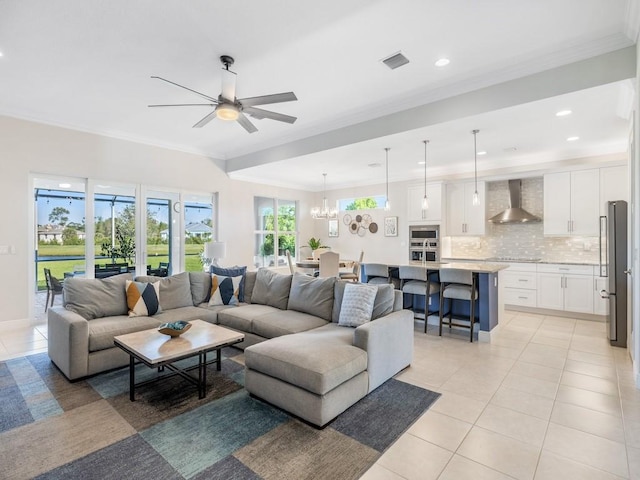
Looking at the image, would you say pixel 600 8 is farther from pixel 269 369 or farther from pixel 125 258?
pixel 125 258

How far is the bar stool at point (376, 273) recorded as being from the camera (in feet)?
16.9

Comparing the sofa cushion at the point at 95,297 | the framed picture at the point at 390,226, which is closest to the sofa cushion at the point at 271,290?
the sofa cushion at the point at 95,297

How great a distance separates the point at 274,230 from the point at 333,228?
69.4 inches

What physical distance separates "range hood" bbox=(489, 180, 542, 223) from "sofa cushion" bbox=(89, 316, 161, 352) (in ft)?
20.4

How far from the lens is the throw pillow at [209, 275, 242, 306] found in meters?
4.48

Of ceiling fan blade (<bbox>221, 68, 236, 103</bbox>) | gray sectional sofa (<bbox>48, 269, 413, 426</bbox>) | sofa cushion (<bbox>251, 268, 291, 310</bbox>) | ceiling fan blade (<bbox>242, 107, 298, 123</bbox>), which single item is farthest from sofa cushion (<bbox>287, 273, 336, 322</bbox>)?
ceiling fan blade (<bbox>221, 68, 236, 103</bbox>)

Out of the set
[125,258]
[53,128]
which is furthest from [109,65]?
[125,258]

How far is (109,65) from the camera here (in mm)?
3480

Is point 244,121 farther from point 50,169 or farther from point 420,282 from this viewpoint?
point 50,169

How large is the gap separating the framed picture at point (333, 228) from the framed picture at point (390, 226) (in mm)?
1566

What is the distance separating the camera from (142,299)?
3.85m

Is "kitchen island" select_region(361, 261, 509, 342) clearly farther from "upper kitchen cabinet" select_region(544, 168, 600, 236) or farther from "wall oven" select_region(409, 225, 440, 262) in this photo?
"wall oven" select_region(409, 225, 440, 262)

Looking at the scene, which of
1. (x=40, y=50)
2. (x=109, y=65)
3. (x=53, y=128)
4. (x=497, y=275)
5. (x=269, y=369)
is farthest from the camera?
(x=53, y=128)

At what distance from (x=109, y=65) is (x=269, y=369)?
3.50 metres
